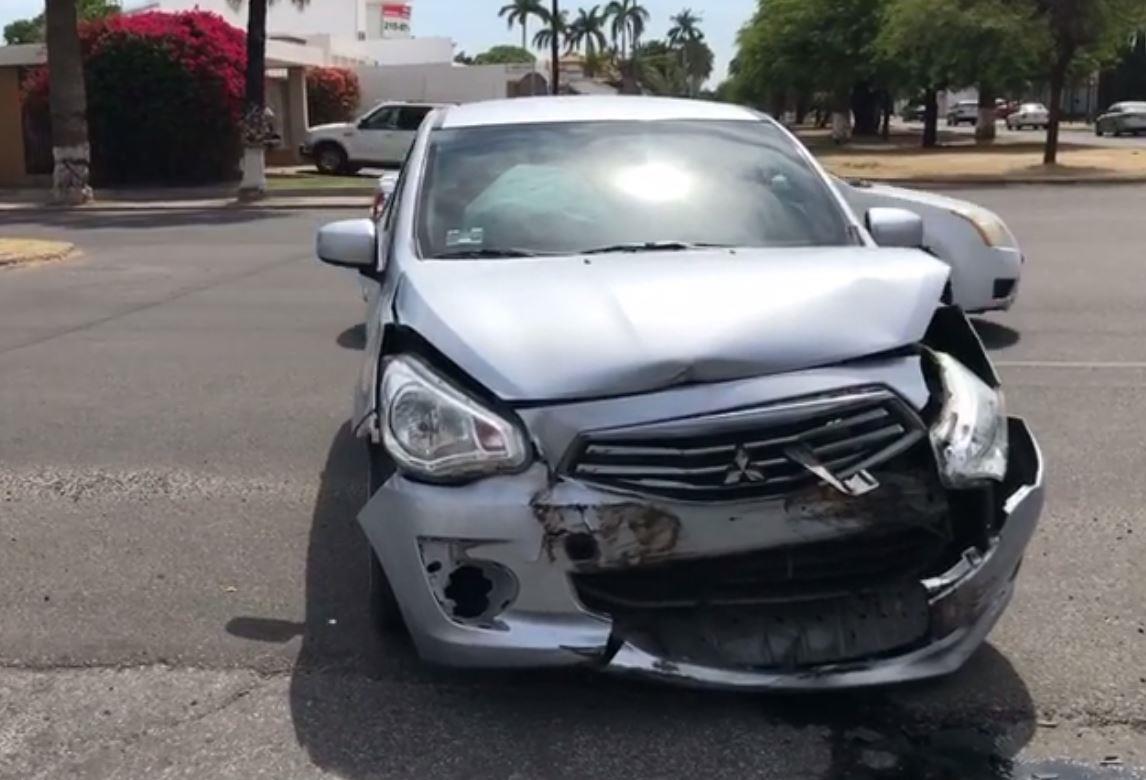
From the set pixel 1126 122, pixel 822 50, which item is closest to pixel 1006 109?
pixel 1126 122

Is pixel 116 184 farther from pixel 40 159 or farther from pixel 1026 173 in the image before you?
pixel 1026 173

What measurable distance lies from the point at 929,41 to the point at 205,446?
35.6 m

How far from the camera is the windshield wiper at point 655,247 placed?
4914 mm

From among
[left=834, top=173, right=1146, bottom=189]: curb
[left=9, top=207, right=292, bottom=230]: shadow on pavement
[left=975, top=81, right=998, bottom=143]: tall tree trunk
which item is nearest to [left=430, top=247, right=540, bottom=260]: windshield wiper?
[left=9, top=207, right=292, bottom=230]: shadow on pavement

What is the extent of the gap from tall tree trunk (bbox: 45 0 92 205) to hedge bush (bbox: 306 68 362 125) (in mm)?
16166

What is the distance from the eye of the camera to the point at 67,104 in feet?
83.1

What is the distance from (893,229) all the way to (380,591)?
252 centimetres

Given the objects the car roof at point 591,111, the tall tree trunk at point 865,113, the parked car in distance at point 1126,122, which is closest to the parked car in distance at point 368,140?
the car roof at point 591,111

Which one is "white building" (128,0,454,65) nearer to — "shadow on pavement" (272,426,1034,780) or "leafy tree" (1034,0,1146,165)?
"leafy tree" (1034,0,1146,165)

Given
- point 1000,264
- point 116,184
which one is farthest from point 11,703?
point 116,184

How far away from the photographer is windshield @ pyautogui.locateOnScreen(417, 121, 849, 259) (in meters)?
5.09

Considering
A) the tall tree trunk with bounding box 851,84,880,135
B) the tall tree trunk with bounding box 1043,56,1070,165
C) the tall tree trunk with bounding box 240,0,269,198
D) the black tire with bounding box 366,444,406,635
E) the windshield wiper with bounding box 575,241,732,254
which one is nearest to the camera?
the black tire with bounding box 366,444,406,635

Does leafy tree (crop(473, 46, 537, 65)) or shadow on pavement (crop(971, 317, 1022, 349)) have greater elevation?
leafy tree (crop(473, 46, 537, 65))

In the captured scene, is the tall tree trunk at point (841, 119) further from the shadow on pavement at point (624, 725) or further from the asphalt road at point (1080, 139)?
the shadow on pavement at point (624, 725)
